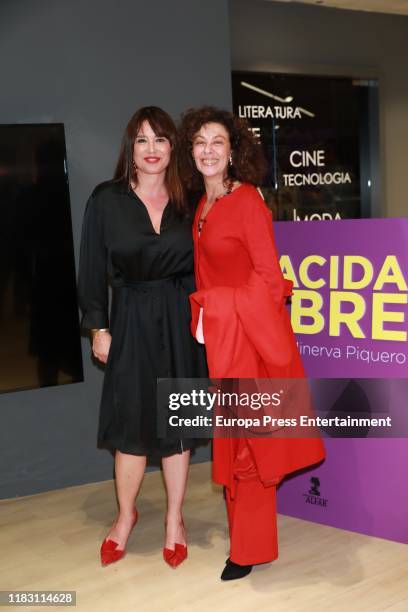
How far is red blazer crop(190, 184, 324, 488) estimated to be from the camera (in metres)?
2.36

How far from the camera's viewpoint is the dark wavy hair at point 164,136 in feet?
8.48

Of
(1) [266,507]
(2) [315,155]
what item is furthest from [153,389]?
(2) [315,155]

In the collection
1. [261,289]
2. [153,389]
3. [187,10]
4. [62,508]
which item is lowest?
[62,508]

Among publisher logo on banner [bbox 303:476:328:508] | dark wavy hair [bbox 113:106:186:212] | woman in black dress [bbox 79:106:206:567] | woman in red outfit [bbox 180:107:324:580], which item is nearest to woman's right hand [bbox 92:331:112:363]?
woman in black dress [bbox 79:106:206:567]

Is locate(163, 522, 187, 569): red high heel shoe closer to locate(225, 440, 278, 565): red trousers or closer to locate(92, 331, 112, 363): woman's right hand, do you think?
locate(225, 440, 278, 565): red trousers

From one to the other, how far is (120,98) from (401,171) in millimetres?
3035

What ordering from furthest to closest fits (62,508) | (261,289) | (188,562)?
(62,508) → (188,562) → (261,289)

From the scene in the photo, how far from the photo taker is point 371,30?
5504mm

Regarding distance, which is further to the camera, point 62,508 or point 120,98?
point 120,98

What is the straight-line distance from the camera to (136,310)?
2.69 m

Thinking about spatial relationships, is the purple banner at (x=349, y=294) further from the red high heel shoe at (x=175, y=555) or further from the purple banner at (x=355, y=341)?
the red high heel shoe at (x=175, y=555)

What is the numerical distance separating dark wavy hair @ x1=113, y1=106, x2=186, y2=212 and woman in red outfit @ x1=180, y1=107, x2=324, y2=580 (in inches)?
2.4

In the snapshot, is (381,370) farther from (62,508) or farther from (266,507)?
(62,508)

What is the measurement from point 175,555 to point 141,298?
0.92 metres
